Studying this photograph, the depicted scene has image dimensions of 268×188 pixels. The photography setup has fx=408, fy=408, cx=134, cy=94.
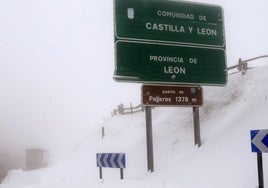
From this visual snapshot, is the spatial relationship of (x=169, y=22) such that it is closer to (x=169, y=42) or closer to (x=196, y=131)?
(x=169, y=42)

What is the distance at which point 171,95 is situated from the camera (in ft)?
51.9

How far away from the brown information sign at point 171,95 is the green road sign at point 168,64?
615 millimetres

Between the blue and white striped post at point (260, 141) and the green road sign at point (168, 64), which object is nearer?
the blue and white striped post at point (260, 141)

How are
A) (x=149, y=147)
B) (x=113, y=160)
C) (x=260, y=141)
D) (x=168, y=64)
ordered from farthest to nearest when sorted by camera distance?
(x=149, y=147) → (x=168, y=64) → (x=113, y=160) → (x=260, y=141)

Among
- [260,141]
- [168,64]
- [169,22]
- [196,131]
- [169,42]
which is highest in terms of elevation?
[169,22]

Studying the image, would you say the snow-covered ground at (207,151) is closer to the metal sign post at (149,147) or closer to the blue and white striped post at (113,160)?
the metal sign post at (149,147)

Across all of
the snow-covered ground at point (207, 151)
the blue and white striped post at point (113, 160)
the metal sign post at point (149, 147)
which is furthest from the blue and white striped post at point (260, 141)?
the metal sign post at point (149, 147)

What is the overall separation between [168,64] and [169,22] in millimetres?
1630

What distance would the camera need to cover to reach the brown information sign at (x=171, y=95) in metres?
15.5

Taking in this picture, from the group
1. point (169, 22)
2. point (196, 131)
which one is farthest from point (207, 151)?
point (169, 22)

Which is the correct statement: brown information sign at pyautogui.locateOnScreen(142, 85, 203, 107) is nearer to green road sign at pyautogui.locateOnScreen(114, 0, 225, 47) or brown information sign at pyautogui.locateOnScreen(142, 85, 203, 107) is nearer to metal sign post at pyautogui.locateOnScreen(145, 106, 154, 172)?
metal sign post at pyautogui.locateOnScreen(145, 106, 154, 172)

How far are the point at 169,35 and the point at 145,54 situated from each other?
1.29m

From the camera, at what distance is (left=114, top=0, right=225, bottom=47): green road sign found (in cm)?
1476

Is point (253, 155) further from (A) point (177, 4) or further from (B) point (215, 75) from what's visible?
(A) point (177, 4)
